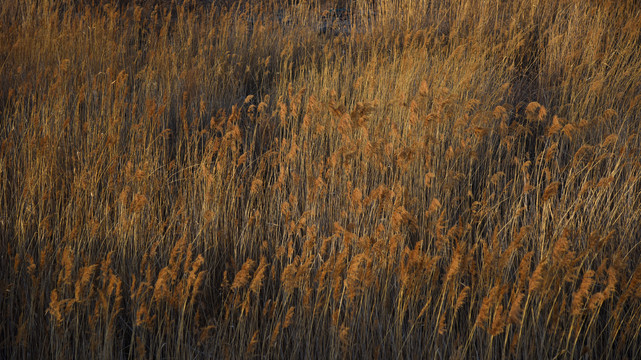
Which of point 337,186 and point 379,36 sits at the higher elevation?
point 379,36

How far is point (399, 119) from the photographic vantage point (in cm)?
309

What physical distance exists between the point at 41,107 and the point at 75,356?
6.47ft

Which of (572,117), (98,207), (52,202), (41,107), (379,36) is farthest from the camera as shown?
(379,36)

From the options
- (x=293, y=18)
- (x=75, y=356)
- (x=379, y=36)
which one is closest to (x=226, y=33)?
(x=293, y=18)

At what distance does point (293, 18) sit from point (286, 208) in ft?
13.8

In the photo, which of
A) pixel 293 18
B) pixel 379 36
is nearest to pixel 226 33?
pixel 293 18

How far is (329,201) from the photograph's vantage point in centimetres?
239

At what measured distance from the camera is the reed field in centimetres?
168

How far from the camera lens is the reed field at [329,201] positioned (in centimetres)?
168

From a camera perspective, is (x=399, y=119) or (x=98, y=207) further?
(x=399, y=119)

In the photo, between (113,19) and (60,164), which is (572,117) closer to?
(60,164)

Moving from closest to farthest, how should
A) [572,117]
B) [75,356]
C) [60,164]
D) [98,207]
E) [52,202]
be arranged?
[75,356] < [98,207] < [52,202] < [60,164] < [572,117]

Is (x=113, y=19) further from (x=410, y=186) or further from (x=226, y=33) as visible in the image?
(x=410, y=186)

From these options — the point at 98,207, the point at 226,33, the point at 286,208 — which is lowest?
the point at 98,207
